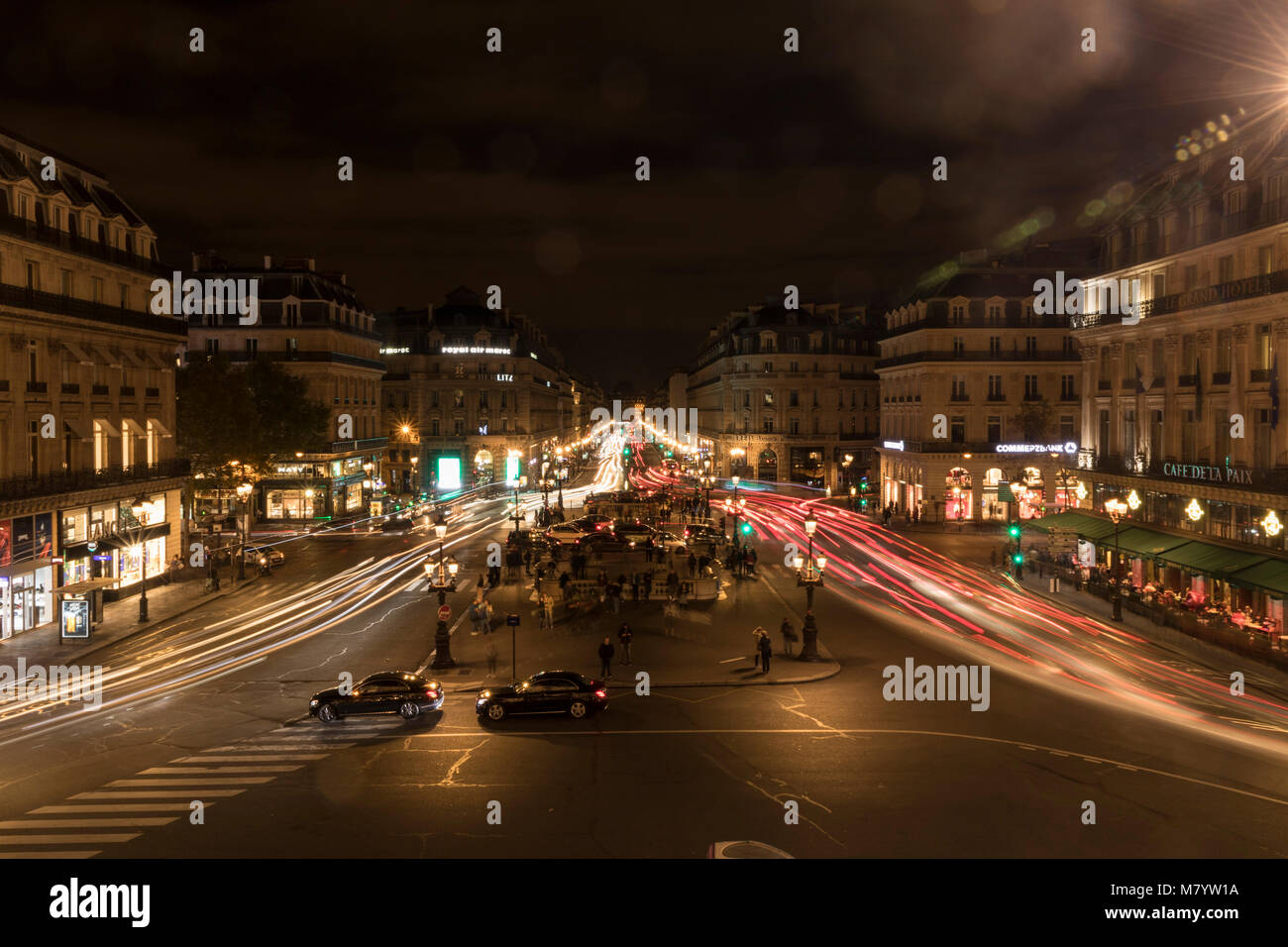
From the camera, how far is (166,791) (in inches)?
704

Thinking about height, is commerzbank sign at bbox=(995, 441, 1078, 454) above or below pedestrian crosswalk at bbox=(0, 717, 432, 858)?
above

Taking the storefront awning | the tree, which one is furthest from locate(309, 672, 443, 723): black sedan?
the tree

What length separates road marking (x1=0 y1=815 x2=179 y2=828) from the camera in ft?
53.0

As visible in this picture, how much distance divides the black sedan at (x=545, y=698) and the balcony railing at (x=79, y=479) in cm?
2139

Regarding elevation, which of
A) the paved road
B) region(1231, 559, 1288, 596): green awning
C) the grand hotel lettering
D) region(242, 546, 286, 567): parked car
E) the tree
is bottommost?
the paved road

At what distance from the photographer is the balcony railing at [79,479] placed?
109ft

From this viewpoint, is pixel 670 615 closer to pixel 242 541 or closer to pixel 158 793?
pixel 158 793

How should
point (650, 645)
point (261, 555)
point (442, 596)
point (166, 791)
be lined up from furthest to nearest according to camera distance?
point (261, 555)
point (650, 645)
point (442, 596)
point (166, 791)

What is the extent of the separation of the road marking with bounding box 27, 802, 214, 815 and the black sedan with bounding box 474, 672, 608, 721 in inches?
288

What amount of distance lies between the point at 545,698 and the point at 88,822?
10.1 metres

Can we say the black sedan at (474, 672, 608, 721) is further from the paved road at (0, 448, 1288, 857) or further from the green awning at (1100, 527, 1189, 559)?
the green awning at (1100, 527, 1189, 559)

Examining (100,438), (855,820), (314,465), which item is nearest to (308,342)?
(314,465)

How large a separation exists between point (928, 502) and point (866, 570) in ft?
71.2

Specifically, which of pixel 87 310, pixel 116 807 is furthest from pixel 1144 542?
pixel 87 310
